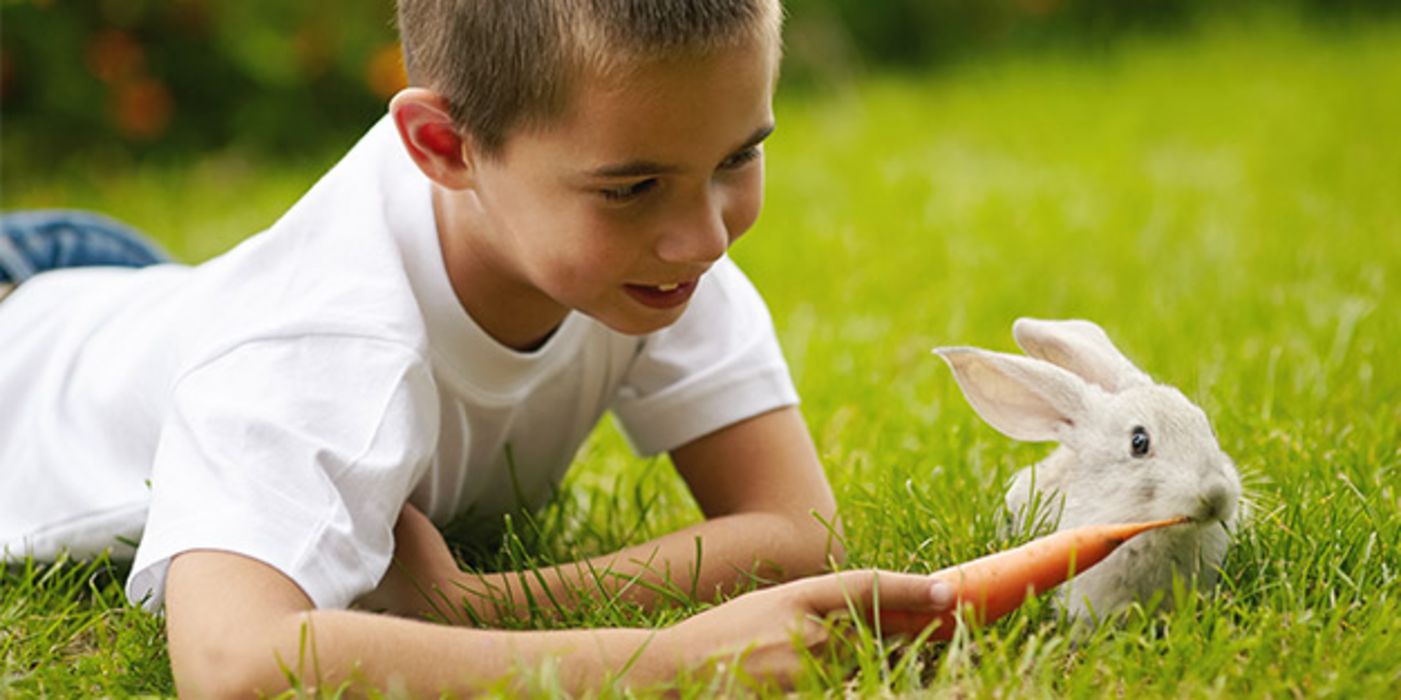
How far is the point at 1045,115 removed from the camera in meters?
6.57

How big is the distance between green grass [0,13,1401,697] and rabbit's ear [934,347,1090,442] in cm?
18

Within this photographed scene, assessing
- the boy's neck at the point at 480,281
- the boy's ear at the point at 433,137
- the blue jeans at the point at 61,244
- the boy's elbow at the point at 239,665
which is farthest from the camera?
the blue jeans at the point at 61,244

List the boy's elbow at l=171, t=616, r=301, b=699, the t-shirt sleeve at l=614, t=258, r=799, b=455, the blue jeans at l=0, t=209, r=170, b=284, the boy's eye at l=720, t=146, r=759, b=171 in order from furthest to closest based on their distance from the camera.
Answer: the blue jeans at l=0, t=209, r=170, b=284
the t-shirt sleeve at l=614, t=258, r=799, b=455
the boy's eye at l=720, t=146, r=759, b=171
the boy's elbow at l=171, t=616, r=301, b=699

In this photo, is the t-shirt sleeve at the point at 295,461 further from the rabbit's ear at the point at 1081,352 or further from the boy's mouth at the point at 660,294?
the rabbit's ear at the point at 1081,352

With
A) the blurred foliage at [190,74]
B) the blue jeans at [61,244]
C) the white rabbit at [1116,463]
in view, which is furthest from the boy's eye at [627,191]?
the blurred foliage at [190,74]

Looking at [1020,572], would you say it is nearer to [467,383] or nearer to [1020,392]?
[1020,392]

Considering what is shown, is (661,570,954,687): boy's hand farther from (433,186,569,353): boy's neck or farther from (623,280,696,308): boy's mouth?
(433,186,569,353): boy's neck

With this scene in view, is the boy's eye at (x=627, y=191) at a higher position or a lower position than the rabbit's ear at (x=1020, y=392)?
higher

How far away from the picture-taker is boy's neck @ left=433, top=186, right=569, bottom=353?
2.46m

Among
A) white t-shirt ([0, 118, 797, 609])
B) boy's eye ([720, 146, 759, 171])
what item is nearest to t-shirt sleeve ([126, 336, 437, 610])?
white t-shirt ([0, 118, 797, 609])

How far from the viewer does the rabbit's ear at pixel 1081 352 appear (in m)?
2.31

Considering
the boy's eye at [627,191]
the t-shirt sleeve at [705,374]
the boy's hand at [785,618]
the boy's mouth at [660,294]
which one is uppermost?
the boy's eye at [627,191]

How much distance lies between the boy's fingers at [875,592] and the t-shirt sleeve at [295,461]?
59 cm

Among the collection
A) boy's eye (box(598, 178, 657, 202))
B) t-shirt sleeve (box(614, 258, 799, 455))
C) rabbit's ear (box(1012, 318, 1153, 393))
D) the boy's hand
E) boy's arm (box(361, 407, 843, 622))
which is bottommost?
boy's arm (box(361, 407, 843, 622))
